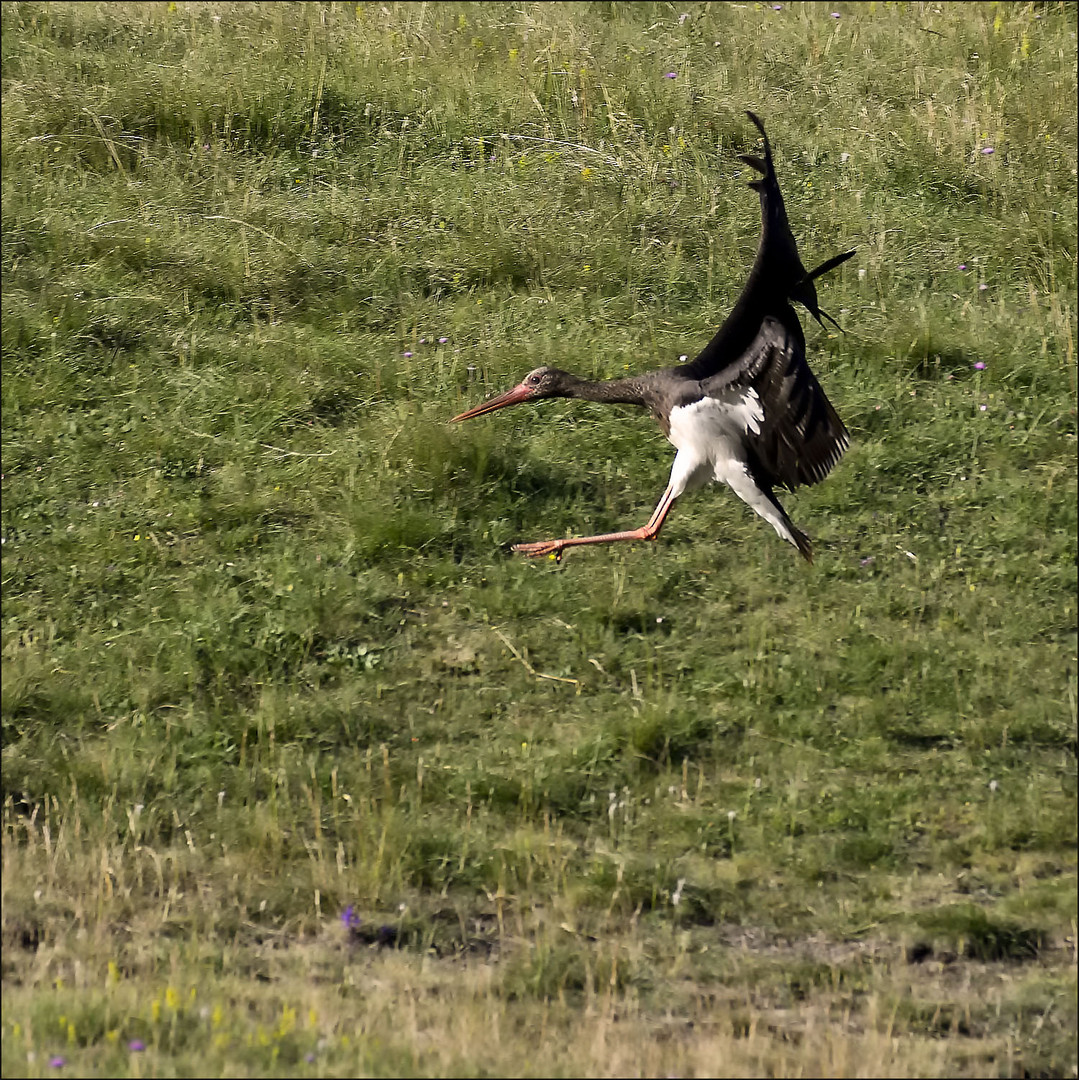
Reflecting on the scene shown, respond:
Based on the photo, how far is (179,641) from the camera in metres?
6.05

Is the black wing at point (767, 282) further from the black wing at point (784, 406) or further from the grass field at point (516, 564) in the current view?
the grass field at point (516, 564)

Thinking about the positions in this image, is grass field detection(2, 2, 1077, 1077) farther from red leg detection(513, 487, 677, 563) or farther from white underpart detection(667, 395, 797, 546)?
white underpart detection(667, 395, 797, 546)

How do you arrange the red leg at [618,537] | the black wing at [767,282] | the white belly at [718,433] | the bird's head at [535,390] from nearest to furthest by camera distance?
the black wing at [767,282] < the white belly at [718,433] < the red leg at [618,537] < the bird's head at [535,390]

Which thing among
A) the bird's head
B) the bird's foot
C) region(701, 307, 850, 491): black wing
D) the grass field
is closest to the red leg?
the bird's foot

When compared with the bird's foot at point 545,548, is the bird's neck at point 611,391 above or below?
above

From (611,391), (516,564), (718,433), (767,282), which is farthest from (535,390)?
(767,282)

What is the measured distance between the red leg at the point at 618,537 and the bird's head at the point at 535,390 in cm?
64

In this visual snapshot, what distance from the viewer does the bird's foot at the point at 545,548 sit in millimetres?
6266

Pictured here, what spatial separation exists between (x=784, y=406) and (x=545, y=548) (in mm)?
1075

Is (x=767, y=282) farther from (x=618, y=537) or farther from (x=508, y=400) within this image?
(x=508, y=400)

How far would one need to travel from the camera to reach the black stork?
569cm

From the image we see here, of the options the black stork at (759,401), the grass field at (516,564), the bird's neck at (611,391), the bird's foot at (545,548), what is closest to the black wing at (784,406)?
the black stork at (759,401)

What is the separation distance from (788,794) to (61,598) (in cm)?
283

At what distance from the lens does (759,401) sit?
19.2 ft
